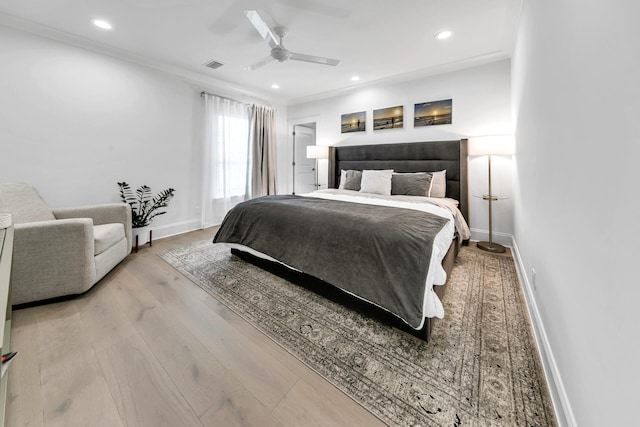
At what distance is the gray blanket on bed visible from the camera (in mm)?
1542

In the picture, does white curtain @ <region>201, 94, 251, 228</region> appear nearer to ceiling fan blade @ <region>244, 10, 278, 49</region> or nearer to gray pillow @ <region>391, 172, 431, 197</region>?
ceiling fan blade @ <region>244, 10, 278, 49</region>

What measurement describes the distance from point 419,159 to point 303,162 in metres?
3.10

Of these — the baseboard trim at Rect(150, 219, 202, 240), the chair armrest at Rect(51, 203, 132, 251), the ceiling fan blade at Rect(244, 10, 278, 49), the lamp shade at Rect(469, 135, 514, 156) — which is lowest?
the baseboard trim at Rect(150, 219, 202, 240)

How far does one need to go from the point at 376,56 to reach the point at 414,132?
1.33 metres

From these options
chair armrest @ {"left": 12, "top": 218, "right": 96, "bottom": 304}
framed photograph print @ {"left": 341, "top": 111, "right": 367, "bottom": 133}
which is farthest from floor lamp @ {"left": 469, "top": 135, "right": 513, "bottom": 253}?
chair armrest @ {"left": 12, "top": 218, "right": 96, "bottom": 304}

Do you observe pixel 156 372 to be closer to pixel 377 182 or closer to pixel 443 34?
pixel 377 182

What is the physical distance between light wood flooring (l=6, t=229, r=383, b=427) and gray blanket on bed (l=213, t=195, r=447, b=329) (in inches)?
24.3

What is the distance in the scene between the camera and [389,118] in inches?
167

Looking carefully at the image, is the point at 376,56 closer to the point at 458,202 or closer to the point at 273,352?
the point at 458,202

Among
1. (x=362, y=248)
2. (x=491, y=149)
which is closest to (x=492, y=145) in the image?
(x=491, y=149)

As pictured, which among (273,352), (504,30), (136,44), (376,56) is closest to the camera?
(273,352)

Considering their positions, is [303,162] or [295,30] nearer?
[295,30]

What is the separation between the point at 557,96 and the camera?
1.26 m

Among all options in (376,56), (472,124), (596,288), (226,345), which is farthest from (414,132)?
(226,345)
